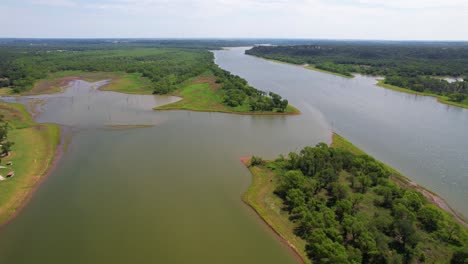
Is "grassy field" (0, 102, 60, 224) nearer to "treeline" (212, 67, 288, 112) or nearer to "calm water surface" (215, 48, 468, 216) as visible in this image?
"treeline" (212, 67, 288, 112)

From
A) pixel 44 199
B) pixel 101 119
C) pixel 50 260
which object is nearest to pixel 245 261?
pixel 50 260

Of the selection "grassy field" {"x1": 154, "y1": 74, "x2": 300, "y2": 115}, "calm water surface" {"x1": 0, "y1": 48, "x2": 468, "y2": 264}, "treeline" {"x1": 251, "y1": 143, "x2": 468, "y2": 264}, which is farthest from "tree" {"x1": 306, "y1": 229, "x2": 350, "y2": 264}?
"grassy field" {"x1": 154, "y1": 74, "x2": 300, "y2": 115}

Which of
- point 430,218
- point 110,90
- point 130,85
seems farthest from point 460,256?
point 130,85

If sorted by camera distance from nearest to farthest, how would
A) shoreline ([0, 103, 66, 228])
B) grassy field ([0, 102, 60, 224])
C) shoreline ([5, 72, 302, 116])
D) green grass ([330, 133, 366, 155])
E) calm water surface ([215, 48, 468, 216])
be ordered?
shoreline ([0, 103, 66, 228]) < grassy field ([0, 102, 60, 224]) < calm water surface ([215, 48, 468, 216]) < green grass ([330, 133, 366, 155]) < shoreline ([5, 72, 302, 116])

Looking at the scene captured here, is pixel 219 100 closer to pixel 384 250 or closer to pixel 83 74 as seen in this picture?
pixel 384 250

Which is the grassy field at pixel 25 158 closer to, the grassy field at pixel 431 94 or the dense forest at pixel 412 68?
the grassy field at pixel 431 94
